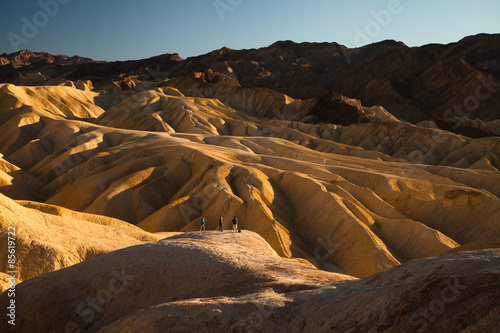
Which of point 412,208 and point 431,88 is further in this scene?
point 431,88

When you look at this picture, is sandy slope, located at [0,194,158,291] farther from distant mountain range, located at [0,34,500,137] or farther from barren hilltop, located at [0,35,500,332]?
distant mountain range, located at [0,34,500,137]

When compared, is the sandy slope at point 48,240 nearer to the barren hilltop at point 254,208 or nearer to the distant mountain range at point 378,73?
the barren hilltop at point 254,208

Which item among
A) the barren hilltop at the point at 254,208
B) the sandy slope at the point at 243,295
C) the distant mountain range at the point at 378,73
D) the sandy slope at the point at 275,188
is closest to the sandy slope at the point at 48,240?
the barren hilltop at the point at 254,208

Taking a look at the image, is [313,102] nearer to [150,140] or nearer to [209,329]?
[150,140]

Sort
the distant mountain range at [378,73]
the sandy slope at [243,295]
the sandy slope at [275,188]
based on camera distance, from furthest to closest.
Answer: the distant mountain range at [378,73] < the sandy slope at [275,188] < the sandy slope at [243,295]

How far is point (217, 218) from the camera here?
1265 inches

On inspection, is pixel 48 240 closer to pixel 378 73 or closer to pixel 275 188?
pixel 275 188

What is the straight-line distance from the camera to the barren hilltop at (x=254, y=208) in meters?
7.44

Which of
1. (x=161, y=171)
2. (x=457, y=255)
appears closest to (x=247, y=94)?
(x=161, y=171)

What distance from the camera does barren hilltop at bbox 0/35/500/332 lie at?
7.44 m

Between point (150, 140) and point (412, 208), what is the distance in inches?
1208

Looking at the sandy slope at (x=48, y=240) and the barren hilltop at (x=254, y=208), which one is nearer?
the barren hilltop at (x=254, y=208)

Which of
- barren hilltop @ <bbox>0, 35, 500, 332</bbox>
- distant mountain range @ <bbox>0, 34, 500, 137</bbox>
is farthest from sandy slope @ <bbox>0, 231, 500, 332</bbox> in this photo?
distant mountain range @ <bbox>0, 34, 500, 137</bbox>

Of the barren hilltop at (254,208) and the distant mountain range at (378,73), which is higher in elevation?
the distant mountain range at (378,73)
